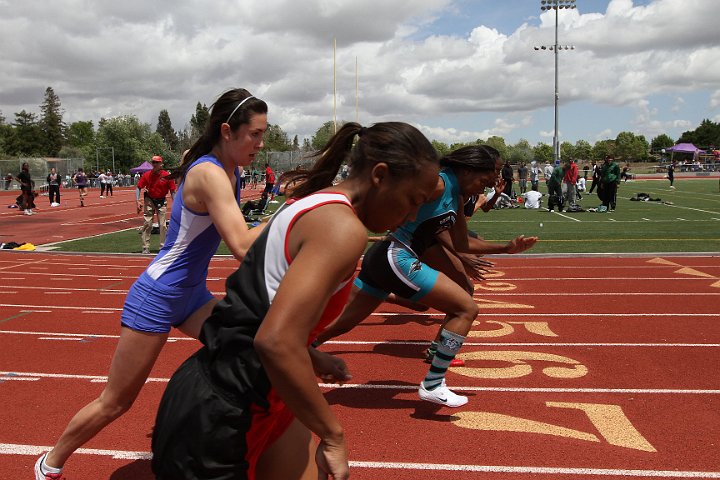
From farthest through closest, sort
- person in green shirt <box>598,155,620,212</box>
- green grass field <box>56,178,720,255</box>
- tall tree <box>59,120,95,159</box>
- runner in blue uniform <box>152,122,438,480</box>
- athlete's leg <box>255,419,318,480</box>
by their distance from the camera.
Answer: tall tree <box>59,120,95,159</box>
person in green shirt <box>598,155,620,212</box>
green grass field <box>56,178,720,255</box>
athlete's leg <box>255,419,318,480</box>
runner in blue uniform <box>152,122,438,480</box>

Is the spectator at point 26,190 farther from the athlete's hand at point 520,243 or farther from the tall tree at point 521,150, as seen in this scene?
the tall tree at point 521,150

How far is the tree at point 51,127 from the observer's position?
116500 mm

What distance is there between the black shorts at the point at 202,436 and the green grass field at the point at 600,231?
38.2 ft

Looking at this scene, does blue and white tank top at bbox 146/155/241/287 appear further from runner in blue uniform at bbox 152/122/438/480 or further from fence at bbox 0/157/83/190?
fence at bbox 0/157/83/190

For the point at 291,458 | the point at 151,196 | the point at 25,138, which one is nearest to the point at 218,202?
the point at 291,458

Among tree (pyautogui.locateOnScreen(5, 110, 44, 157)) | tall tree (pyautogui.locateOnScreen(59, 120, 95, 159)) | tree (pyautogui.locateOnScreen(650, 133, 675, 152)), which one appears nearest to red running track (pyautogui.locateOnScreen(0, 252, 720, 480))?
tall tree (pyautogui.locateOnScreen(59, 120, 95, 159))

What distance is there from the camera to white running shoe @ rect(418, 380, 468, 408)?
14.5 feet

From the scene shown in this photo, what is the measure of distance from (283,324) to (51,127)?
133m

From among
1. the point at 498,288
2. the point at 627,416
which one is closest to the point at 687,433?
the point at 627,416

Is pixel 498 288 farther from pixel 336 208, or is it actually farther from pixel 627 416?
pixel 336 208

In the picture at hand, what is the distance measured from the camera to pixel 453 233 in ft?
17.1

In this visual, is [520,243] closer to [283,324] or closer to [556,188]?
[283,324]

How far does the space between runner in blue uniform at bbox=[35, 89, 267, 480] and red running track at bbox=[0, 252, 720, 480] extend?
3.39 ft

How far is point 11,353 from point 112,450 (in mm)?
3008
